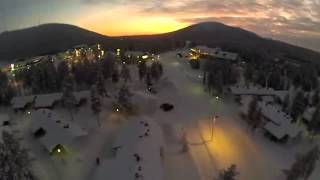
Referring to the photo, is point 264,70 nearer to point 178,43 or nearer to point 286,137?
point 286,137

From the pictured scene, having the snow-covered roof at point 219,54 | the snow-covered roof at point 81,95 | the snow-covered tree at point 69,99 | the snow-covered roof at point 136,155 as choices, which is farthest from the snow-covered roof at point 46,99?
the snow-covered roof at point 219,54

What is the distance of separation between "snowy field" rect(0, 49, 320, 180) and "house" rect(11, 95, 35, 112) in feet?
7.53

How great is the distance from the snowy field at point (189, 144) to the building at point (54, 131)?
1448mm

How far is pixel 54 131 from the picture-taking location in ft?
225

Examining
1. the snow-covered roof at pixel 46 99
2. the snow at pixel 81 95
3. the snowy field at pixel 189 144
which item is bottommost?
the snowy field at pixel 189 144

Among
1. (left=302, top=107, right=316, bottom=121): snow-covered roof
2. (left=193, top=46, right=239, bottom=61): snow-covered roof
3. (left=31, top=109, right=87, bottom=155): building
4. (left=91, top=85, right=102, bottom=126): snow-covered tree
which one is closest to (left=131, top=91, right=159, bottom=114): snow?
(left=91, top=85, right=102, bottom=126): snow-covered tree

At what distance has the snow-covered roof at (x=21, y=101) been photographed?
3376 inches

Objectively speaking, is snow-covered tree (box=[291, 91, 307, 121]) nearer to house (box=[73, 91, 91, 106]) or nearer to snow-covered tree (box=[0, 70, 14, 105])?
house (box=[73, 91, 91, 106])

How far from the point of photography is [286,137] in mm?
75812

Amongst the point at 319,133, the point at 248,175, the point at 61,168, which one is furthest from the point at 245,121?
the point at 61,168

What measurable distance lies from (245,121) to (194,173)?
27.9 m

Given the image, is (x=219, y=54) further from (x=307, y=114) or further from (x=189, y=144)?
(x=189, y=144)

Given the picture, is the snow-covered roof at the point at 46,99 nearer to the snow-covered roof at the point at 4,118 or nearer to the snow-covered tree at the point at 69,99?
the snow-covered tree at the point at 69,99

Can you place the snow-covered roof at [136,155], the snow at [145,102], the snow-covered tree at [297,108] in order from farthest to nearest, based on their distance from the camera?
1. the snow at [145,102]
2. the snow-covered tree at [297,108]
3. the snow-covered roof at [136,155]
